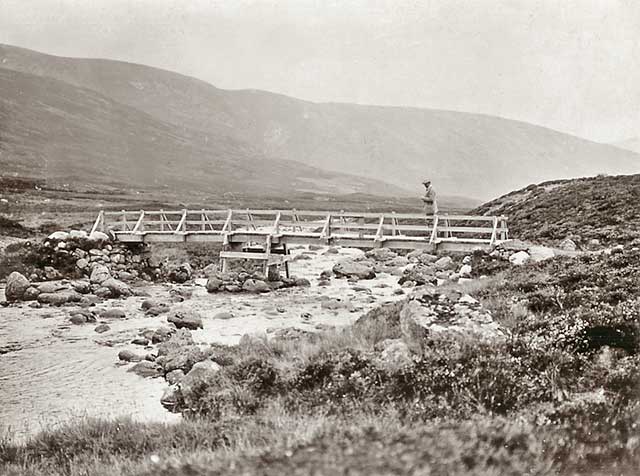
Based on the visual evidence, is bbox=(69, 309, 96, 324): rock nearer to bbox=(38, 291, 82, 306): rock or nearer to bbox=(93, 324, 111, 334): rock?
bbox=(93, 324, 111, 334): rock

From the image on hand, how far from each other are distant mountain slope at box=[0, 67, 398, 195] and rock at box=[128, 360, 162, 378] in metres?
80.9

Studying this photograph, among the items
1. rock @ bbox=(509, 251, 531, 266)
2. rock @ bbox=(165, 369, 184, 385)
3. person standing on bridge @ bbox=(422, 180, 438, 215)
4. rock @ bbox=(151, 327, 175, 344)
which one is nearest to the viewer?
rock @ bbox=(165, 369, 184, 385)

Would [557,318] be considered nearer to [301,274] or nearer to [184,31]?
[184,31]

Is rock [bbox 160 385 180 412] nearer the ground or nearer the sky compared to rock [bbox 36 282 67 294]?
nearer the ground

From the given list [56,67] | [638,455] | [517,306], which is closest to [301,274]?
[517,306]

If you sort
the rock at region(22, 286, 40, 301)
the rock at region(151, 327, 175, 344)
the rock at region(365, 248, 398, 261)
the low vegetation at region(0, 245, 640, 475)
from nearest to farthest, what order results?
the low vegetation at region(0, 245, 640, 475), the rock at region(151, 327, 175, 344), the rock at region(22, 286, 40, 301), the rock at region(365, 248, 398, 261)

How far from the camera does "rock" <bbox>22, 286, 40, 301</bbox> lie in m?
19.5

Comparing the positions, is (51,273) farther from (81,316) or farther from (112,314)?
(81,316)

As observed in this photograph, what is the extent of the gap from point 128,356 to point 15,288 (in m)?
8.72

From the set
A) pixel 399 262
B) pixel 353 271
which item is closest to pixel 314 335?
pixel 353 271

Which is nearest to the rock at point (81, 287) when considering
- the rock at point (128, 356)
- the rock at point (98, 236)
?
the rock at point (98, 236)

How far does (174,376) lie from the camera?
11.4 m

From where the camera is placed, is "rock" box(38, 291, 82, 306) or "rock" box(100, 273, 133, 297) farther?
"rock" box(100, 273, 133, 297)

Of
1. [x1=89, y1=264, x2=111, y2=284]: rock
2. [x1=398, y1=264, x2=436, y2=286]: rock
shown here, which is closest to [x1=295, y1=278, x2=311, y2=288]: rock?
[x1=398, y1=264, x2=436, y2=286]: rock
